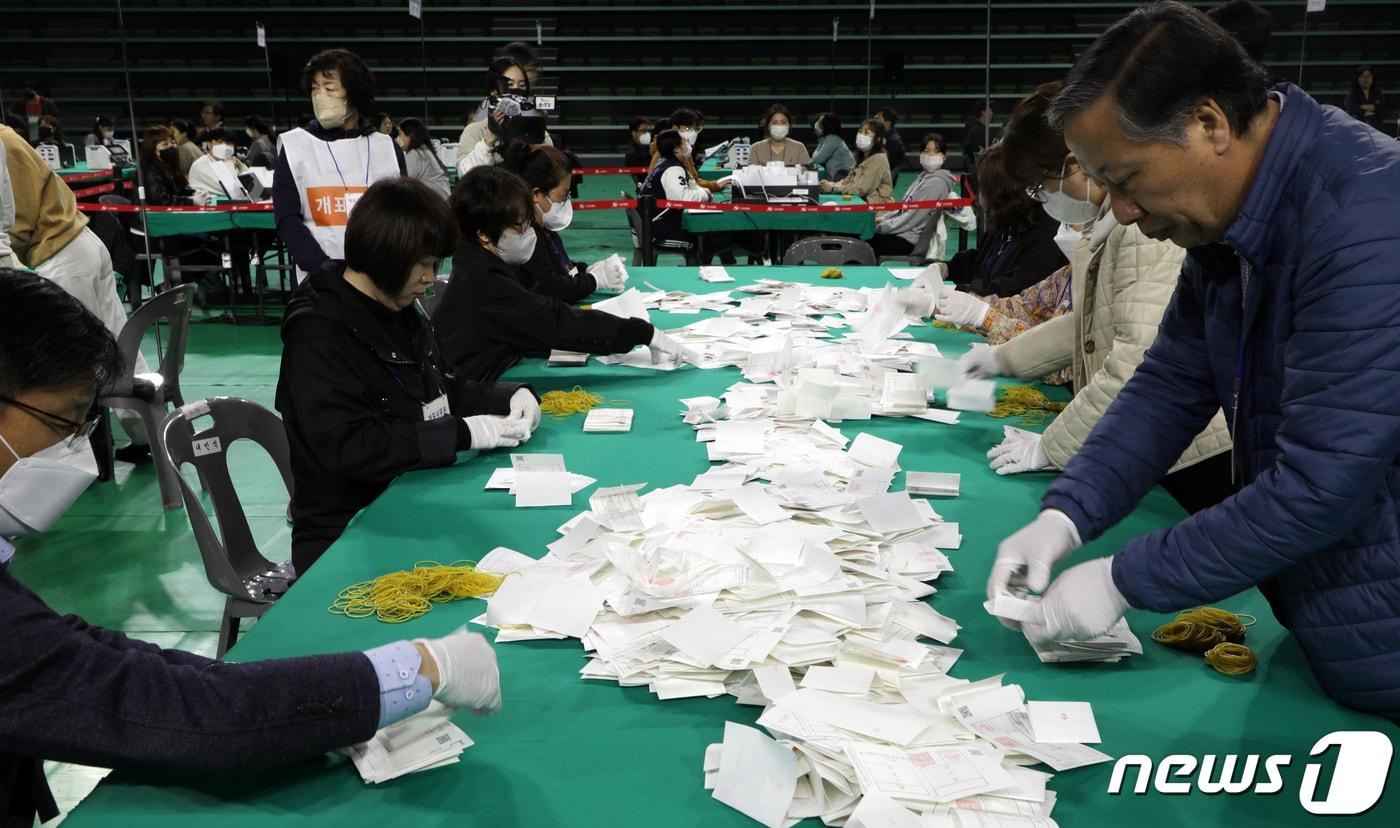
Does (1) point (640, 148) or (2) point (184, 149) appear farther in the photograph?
(1) point (640, 148)

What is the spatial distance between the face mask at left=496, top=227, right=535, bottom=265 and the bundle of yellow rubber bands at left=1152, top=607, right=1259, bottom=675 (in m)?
2.23

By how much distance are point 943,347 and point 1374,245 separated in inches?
87.0

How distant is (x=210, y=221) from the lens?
6992 mm

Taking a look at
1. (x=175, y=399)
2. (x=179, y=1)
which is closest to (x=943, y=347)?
(x=175, y=399)

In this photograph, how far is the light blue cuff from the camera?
1.24 m

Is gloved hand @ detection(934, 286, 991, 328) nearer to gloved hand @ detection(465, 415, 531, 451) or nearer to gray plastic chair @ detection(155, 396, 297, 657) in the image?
gloved hand @ detection(465, 415, 531, 451)

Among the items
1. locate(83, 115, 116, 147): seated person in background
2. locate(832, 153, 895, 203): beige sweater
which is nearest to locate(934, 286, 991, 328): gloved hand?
locate(832, 153, 895, 203): beige sweater

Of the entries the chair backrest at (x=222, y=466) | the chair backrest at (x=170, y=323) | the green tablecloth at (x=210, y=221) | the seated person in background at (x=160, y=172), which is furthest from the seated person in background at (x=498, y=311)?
the seated person in background at (x=160, y=172)

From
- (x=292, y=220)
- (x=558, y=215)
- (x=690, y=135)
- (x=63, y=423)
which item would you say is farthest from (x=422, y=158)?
(x=63, y=423)

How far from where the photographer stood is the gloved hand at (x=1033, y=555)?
4.86 ft

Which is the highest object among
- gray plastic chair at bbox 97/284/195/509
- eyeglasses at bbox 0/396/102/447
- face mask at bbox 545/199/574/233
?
face mask at bbox 545/199/574/233

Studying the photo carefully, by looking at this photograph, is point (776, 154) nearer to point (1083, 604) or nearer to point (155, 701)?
point (1083, 604)

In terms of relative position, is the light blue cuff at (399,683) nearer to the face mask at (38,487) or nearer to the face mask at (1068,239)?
the face mask at (38,487)

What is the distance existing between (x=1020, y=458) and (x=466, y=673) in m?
1.37
